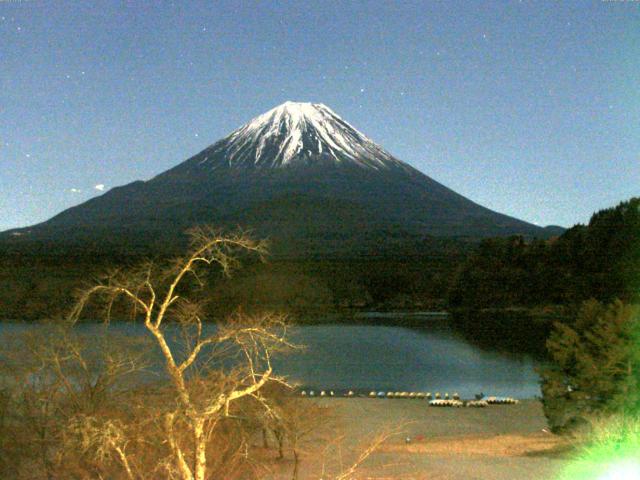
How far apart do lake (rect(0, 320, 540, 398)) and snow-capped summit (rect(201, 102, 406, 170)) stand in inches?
2772

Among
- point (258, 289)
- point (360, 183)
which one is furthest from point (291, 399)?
point (360, 183)

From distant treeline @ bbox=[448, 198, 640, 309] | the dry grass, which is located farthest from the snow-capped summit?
the dry grass

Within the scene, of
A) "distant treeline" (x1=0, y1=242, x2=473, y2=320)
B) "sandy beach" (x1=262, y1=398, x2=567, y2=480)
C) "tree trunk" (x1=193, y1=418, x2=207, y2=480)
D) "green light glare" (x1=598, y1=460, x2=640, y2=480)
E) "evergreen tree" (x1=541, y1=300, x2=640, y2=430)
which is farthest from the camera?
"distant treeline" (x1=0, y1=242, x2=473, y2=320)

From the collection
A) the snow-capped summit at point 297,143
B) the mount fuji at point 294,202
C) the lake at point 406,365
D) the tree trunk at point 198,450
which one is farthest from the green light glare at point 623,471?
the snow-capped summit at point 297,143

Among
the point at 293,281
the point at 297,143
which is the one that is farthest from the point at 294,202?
the point at 293,281

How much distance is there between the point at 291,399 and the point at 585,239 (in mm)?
61428

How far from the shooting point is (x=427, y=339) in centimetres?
5188

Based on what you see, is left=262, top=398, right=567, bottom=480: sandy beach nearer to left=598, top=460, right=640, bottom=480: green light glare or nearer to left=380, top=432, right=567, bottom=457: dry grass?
left=380, top=432, right=567, bottom=457: dry grass

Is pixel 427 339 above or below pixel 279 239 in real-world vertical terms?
below

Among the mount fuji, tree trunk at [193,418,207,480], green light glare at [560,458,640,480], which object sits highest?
the mount fuji

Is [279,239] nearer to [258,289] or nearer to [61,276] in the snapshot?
[258,289]

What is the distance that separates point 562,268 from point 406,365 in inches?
1588

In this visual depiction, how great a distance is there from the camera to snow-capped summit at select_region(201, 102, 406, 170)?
124 meters

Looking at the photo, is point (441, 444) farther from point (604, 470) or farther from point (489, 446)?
point (604, 470)
